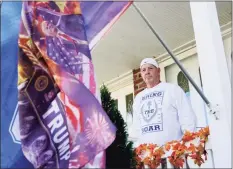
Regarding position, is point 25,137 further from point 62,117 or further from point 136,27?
point 136,27

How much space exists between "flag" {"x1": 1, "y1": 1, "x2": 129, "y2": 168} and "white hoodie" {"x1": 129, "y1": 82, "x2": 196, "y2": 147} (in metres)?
0.73

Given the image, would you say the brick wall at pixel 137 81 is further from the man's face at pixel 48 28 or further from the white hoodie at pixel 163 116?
the man's face at pixel 48 28

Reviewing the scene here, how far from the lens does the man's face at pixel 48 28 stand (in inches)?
50.8

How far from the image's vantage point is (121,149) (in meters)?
1.37

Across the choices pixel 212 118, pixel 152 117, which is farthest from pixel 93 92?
pixel 152 117

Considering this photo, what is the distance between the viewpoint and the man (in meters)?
1.87

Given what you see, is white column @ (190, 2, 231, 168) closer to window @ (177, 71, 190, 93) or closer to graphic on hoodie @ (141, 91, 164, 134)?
graphic on hoodie @ (141, 91, 164, 134)

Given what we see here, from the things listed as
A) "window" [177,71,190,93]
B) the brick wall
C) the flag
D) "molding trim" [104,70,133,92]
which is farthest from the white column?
"molding trim" [104,70,133,92]

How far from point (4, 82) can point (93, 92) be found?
331 millimetres

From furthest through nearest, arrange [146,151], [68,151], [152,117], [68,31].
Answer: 1. [152,117]
2. [146,151]
3. [68,31]
4. [68,151]

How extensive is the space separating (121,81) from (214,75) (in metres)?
2.29

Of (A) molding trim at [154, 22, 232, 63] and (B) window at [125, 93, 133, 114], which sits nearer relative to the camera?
(A) molding trim at [154, 22, 232, 63]

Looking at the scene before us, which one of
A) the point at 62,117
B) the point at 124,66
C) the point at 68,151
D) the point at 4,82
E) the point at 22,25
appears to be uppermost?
the point at 124,66

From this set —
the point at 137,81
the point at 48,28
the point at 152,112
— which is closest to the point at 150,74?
the point at 152,112
